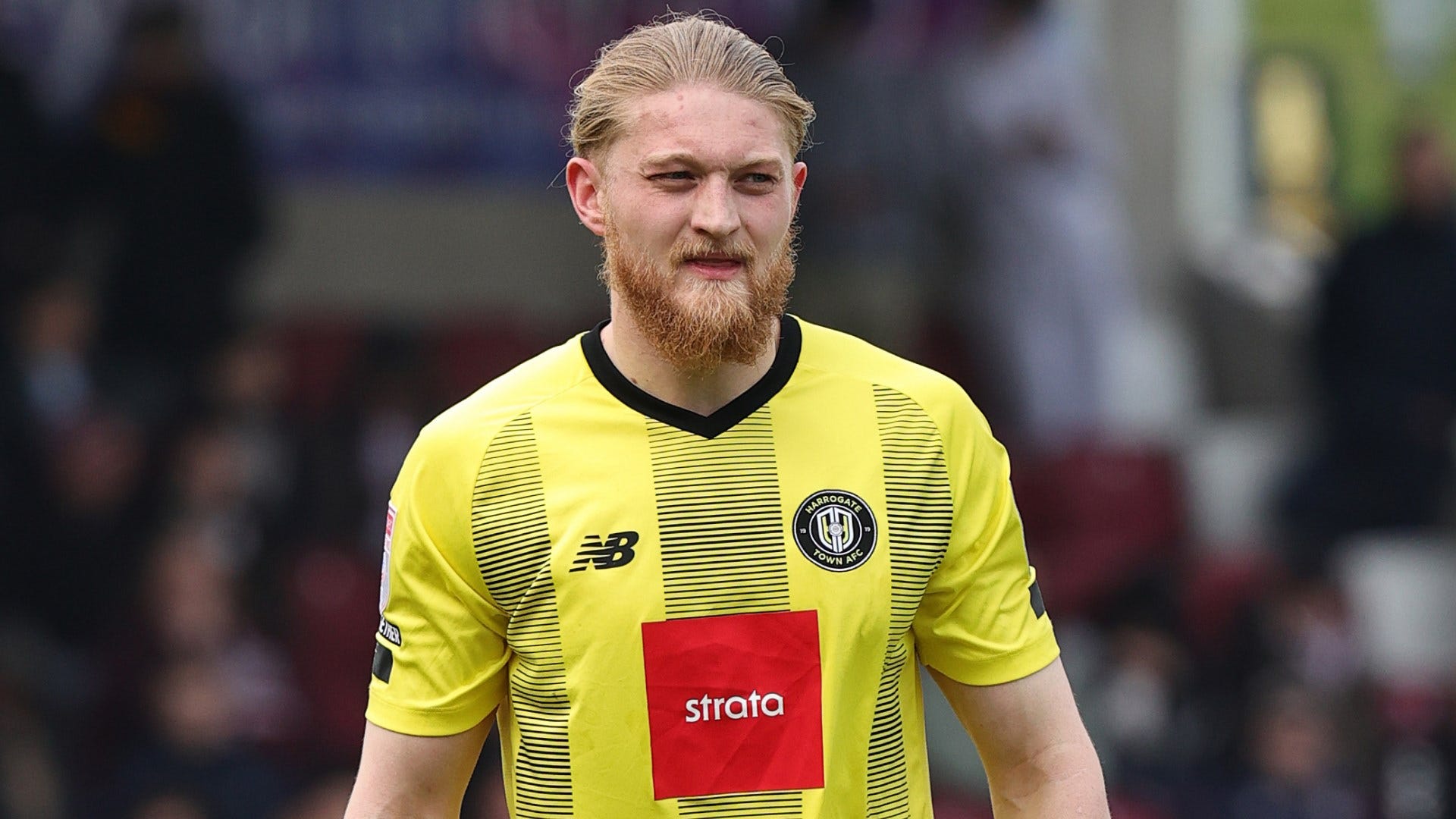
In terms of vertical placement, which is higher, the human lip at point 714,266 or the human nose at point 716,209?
the human nose at point 716,209

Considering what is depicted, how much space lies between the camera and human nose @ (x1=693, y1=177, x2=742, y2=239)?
2727mm

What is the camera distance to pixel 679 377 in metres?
2.88

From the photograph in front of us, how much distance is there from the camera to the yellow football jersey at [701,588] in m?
2.78

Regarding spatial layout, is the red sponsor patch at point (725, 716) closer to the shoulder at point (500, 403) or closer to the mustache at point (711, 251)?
the shoulder at point (500, 403)

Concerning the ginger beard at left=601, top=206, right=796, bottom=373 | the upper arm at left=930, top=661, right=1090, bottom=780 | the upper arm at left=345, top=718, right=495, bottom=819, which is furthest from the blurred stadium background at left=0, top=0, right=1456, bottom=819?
the ginger beard at left=601, top=206, right=796, bottom=373

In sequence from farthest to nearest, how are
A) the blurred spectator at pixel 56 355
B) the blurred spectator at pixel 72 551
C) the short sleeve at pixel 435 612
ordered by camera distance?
1. the blurred spectator at pixel 56 355
2. the blurred spectator at pixel 72 551
3. the short sleeve at pixel 435 612

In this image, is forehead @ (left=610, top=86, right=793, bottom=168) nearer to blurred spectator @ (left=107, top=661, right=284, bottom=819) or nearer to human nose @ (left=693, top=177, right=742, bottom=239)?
human nose @ (left=693, top=177, right=742, bottom=239)

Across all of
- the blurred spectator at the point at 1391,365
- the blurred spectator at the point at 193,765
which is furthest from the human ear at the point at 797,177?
the blurred spectator at the point at 1391,365

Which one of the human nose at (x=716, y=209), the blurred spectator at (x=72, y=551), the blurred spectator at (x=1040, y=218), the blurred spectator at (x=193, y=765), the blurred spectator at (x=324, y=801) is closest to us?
the human nose at (x=716, y=209)

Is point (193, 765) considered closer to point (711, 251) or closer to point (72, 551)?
point (72, 551)

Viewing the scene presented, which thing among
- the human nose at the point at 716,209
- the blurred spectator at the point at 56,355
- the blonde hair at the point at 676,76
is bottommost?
the human nose at the point at 716,209

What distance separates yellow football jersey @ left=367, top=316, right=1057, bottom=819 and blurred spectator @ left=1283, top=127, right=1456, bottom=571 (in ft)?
20.8

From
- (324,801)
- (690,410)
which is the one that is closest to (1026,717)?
(690,410)

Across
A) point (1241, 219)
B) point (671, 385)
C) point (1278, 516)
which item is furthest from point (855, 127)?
point (671, 385)
